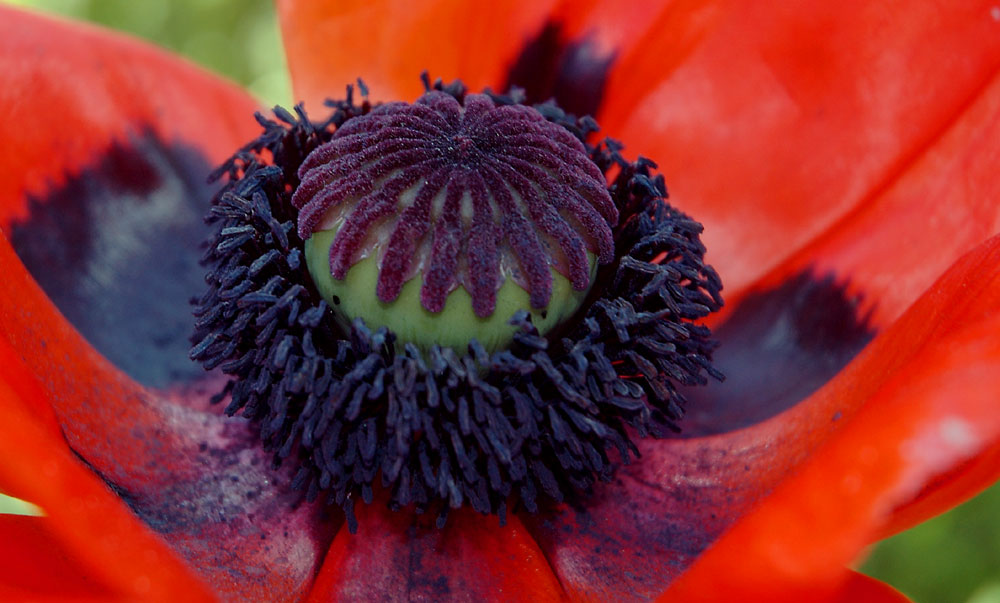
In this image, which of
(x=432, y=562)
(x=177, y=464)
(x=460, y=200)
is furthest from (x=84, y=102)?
(x=432, y=562)

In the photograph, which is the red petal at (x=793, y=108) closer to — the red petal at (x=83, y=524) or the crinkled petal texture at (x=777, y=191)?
the crinkled petal texture at (x=777, y=191)

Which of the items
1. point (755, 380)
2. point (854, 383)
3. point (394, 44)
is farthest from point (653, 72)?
point (854, 383)

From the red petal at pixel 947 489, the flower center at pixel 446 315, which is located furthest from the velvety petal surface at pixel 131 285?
the red petal at pixel 947 489

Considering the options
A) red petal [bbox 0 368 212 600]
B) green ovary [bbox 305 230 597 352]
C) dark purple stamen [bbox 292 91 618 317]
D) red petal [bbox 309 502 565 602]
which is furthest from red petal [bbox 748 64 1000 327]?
red petal [bbox 0 368 212 600]

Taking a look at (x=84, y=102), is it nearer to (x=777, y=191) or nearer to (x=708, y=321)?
(x=708, y=321)

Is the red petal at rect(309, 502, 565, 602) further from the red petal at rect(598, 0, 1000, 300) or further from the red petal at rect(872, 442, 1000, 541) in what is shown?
the red petal at rect(598, 0, 1000, 300)

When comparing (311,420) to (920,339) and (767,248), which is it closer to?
(920,339)
